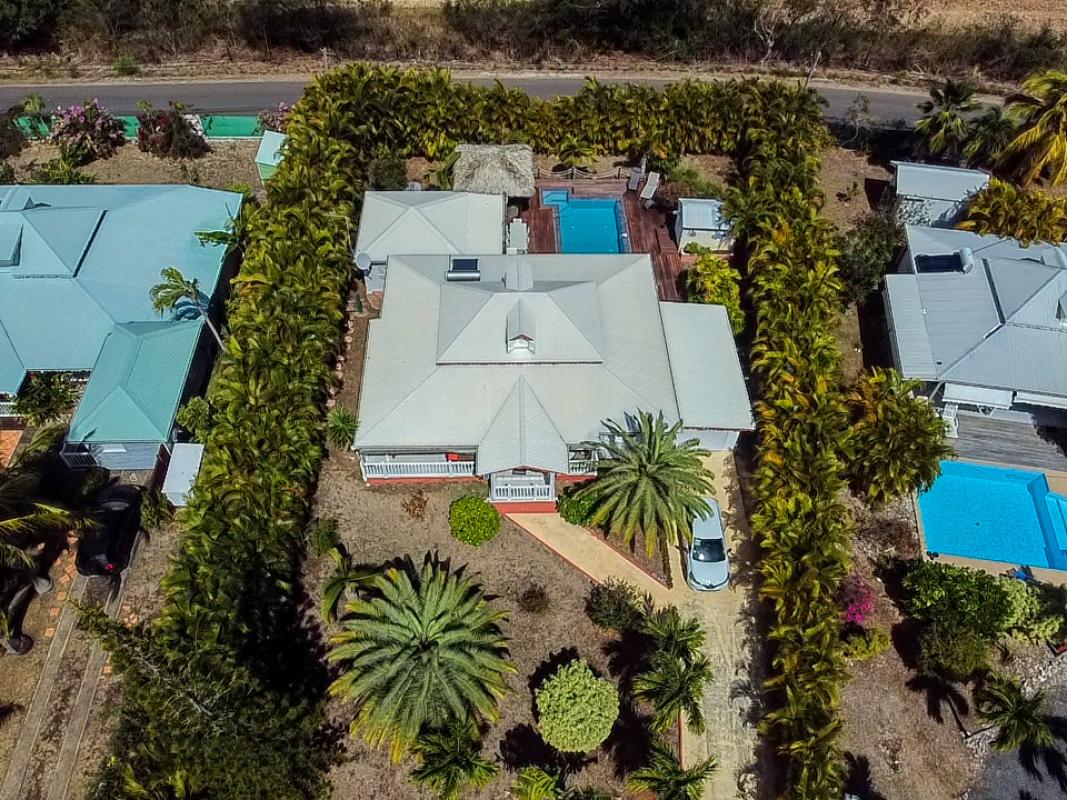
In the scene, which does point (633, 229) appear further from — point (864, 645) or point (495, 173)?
point (864, 645)

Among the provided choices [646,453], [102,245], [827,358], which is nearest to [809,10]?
[827,358]

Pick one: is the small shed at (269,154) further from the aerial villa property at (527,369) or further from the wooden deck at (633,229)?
the wooden deck at (633,229)

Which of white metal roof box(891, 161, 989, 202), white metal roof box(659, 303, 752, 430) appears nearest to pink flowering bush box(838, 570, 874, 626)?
white metal roof box(659, 303, 752, 430)

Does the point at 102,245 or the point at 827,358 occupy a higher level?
the point at 102,245

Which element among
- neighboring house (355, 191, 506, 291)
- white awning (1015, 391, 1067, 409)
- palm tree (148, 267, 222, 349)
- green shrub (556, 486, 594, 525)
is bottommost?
green shrub (556, 486, 594, 525)

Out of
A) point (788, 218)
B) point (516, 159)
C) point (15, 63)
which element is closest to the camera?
point (788, 218)

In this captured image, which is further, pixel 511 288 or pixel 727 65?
pixel 727 65

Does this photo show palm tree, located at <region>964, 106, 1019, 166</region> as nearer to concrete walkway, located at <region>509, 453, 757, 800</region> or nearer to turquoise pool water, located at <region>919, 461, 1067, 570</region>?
turquoise pool water, located at <region>919, 461, 1067, 570</region>

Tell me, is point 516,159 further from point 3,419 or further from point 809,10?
point 809,10
